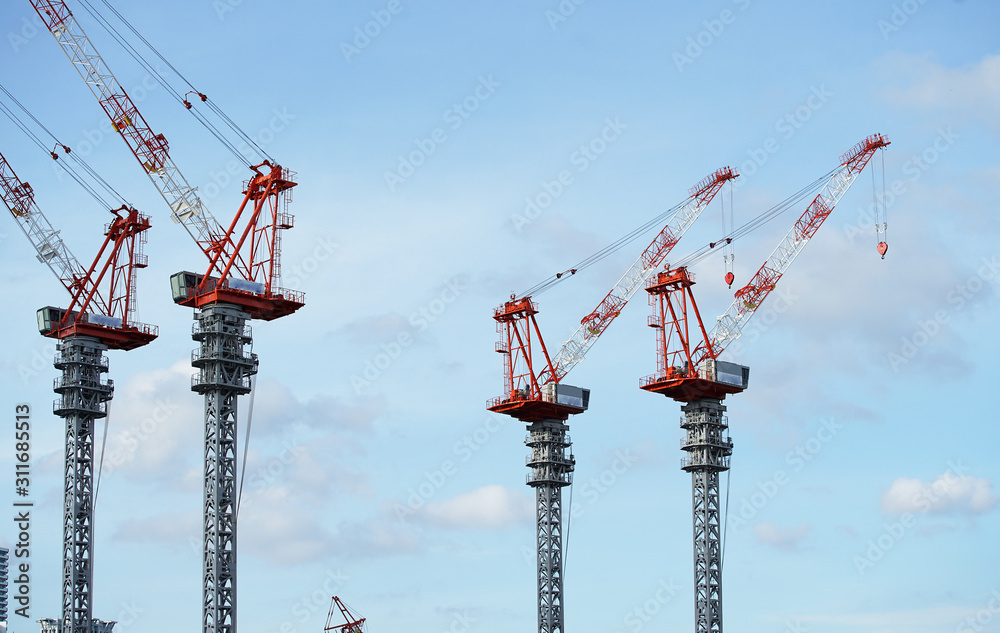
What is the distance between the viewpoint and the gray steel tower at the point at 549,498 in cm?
16612

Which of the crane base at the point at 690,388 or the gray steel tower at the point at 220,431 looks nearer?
the gray steel tower at the point at 220,431

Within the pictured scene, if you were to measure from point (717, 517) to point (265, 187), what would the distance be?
59935 mm

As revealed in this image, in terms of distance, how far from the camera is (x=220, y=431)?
135 m

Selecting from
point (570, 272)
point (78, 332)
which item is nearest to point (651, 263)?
point (570, 272)

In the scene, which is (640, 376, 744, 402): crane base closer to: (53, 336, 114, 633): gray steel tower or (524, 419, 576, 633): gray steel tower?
(524, 419, 576, 633): gray steel tower

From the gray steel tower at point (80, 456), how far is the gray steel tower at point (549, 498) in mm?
49303

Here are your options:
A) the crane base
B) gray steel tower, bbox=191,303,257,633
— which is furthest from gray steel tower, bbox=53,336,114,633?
the crane base

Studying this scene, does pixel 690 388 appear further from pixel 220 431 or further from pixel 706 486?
pixel 220 431

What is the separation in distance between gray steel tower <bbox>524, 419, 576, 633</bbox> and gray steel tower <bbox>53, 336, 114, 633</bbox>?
49303mm

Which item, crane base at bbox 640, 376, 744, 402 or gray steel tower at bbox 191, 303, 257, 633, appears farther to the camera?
crane base at bbox 640, 376, 744, 402

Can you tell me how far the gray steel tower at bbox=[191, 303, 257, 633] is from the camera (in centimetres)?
13062

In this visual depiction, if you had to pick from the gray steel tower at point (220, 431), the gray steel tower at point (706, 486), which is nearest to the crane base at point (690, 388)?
the gray steel tower at point (706, 486)

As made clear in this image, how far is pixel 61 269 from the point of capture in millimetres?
165625

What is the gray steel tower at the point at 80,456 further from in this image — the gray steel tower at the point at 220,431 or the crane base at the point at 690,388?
the crane base at the point at 690,388
